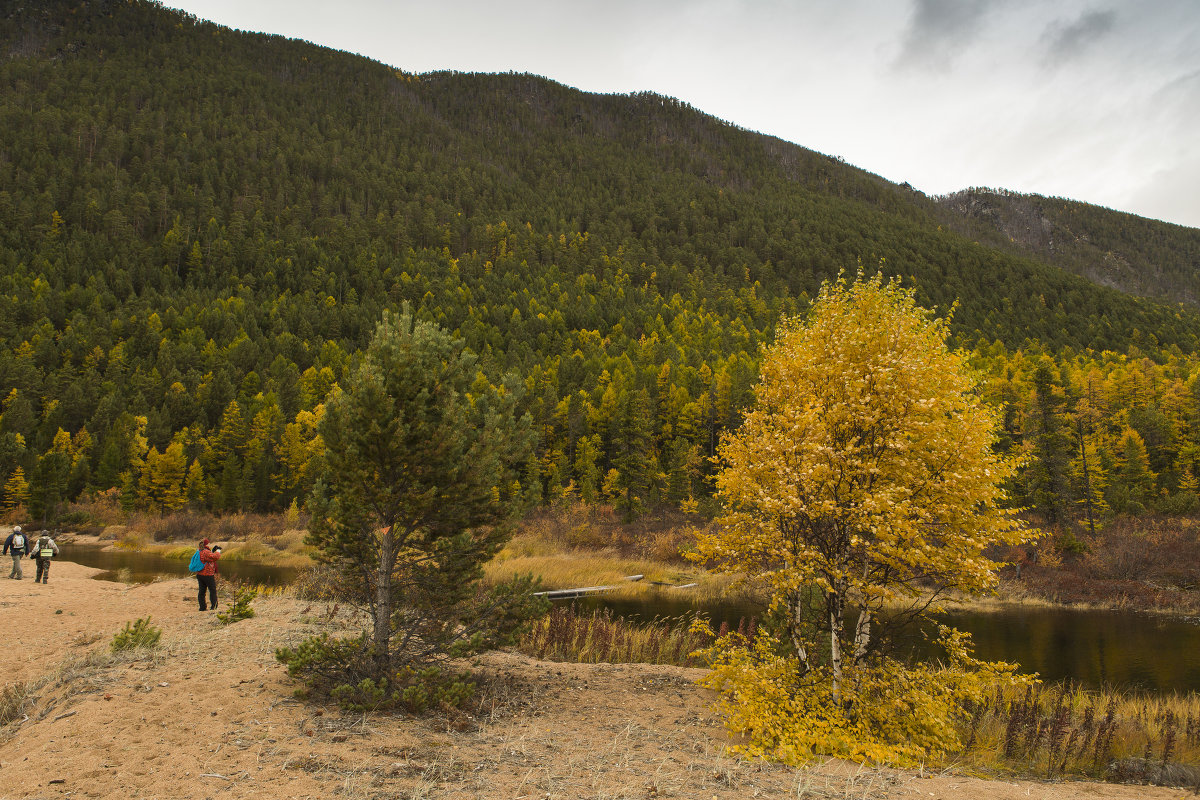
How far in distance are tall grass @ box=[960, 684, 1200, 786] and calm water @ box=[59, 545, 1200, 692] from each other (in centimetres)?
358

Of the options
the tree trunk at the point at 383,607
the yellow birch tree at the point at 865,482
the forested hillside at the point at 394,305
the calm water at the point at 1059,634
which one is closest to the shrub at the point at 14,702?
the tree trunk at the point at 383,607

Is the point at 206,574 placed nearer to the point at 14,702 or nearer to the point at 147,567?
the point at 14,702

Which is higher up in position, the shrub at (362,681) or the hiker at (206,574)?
the shrub at (362,681)

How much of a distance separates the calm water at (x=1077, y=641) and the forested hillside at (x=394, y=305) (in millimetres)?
10316

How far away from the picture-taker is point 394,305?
115 metres

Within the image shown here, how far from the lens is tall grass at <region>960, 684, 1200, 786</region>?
1091 centimetres

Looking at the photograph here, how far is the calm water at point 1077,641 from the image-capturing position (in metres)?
20.4

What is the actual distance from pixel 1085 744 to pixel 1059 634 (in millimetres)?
19409

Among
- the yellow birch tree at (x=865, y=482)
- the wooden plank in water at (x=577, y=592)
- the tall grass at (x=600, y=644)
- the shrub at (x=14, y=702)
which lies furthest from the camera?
the wooden plank in water at (x=577, y=592)

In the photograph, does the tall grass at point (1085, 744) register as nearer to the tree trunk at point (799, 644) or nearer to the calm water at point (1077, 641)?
Result: the tree trunk at point (799, 644)

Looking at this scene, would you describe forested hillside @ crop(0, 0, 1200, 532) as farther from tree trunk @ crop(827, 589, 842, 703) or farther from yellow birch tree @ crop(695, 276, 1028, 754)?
tree trunk @ crop(827, 589, 842, 703)

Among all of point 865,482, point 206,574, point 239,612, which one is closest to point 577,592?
point 206,574

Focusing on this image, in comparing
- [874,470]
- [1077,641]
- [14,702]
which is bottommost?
[1077,641]

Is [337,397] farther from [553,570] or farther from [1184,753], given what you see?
[553,570]
